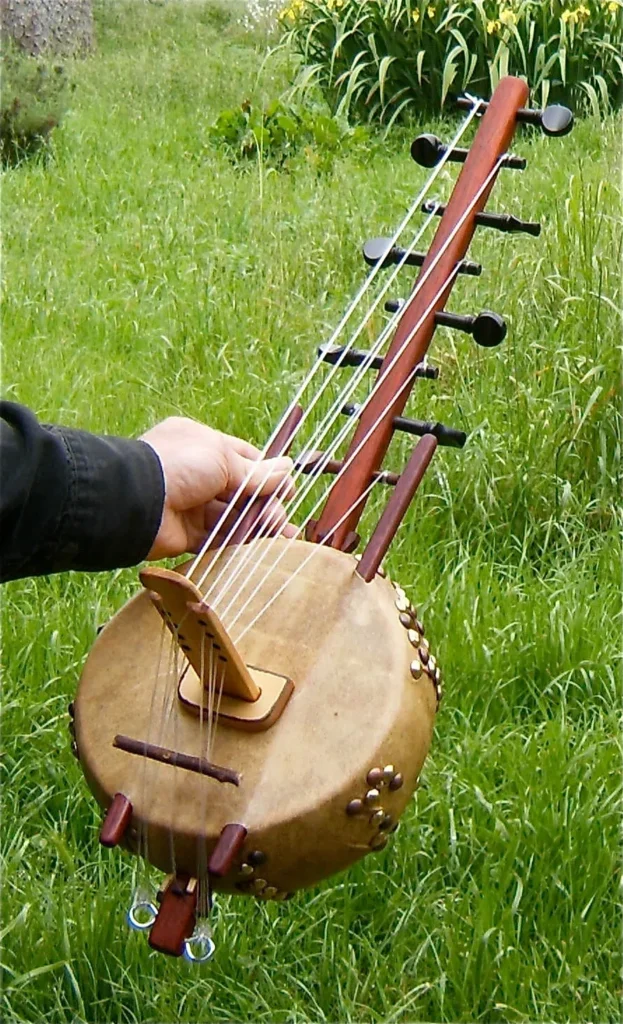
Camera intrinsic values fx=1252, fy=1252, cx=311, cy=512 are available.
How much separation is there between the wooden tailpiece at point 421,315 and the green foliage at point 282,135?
3.36 meters

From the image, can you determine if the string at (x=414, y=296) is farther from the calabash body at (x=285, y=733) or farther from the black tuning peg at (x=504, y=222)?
the calabash body at (x=285, y=733)

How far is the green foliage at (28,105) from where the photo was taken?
541cm

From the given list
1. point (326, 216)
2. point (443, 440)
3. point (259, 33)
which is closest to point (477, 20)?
point (326, 216)

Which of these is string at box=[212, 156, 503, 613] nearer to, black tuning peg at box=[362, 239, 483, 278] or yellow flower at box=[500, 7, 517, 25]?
black tuning peg at box=[362, 239, 483, 278]

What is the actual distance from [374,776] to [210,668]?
0.66 feet

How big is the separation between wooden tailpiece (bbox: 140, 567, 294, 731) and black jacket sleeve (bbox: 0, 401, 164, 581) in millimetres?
193

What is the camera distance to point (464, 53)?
5707mm

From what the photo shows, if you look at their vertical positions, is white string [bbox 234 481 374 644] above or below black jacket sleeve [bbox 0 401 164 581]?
below

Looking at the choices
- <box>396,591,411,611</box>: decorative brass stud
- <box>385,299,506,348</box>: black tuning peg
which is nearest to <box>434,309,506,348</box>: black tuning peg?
<box>385,299,506,348</box>: black tuning peg

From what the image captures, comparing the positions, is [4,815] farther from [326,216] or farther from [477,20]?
[477,20]

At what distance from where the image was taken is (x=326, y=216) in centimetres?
428

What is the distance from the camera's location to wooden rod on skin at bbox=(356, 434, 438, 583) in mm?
1398

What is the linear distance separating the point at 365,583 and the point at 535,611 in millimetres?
1055

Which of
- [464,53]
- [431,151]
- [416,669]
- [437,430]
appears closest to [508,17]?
[464,53]
